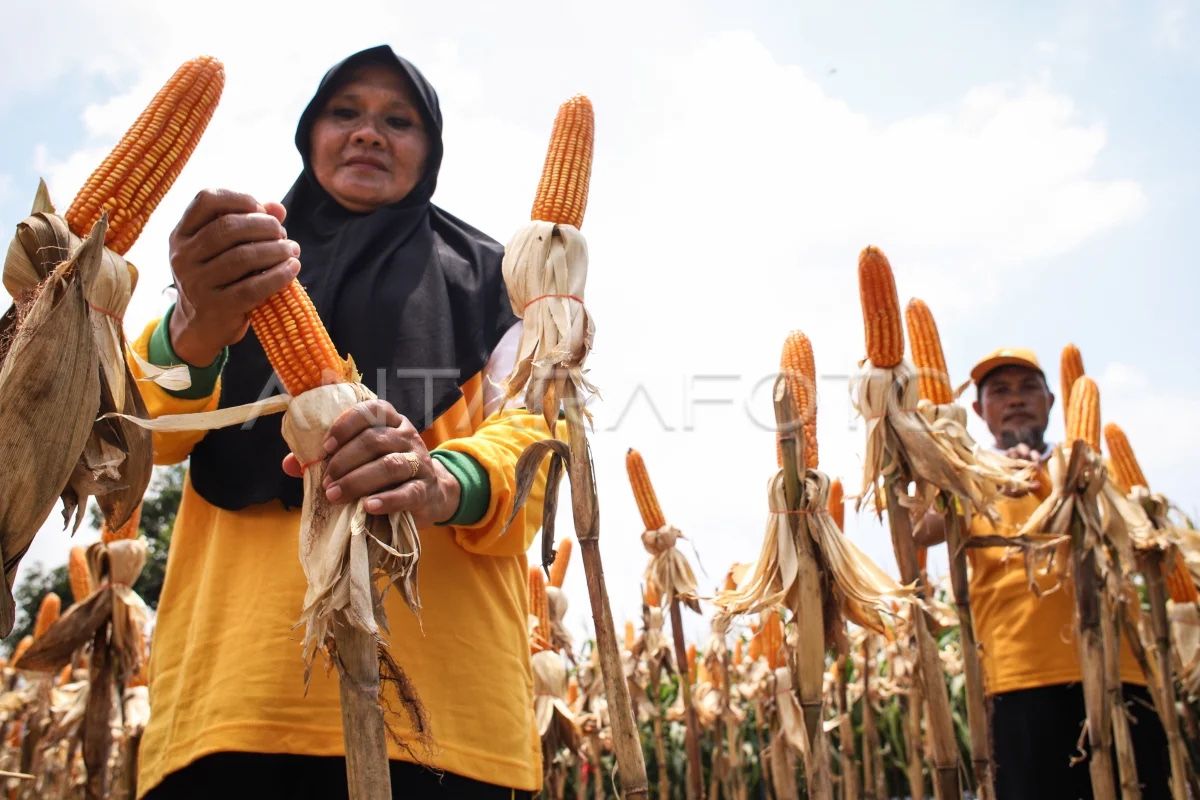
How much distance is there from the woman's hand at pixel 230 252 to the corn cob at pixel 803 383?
1.38m

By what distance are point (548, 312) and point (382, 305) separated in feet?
1.25

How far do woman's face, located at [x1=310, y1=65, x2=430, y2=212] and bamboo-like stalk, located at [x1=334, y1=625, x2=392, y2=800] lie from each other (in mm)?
1293

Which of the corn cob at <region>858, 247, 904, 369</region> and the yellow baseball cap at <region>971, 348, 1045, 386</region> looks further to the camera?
the yellow baseball cap at <region>971, 348, 1045, 386</region>

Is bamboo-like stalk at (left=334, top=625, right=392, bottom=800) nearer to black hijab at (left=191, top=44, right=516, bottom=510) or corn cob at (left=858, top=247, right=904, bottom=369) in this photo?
black hijab at (left=191, top=44, right=516, bottom=510)

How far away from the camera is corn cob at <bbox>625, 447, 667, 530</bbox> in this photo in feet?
15.9

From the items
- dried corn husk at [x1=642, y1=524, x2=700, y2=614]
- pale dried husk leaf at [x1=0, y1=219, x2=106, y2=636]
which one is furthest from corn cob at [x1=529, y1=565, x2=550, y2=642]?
pale dried husk leaf at [x1=0, y1=219, x2=106, y2=636]

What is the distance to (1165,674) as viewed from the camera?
15.7ft

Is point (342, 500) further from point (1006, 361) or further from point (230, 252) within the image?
point (1006, 361)

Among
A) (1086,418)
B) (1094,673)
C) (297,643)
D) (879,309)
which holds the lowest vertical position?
(1094,673)

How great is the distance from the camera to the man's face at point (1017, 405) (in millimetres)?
5453

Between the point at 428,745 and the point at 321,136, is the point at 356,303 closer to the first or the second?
the point at 321,136

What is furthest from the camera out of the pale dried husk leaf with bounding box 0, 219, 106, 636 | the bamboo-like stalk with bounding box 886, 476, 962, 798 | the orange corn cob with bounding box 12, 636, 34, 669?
the orange corn cob with bounding box 12, 636, 34, 669

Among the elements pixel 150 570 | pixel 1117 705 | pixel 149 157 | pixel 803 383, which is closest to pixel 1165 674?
pixel 1117 705

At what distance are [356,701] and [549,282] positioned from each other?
1.02 m
